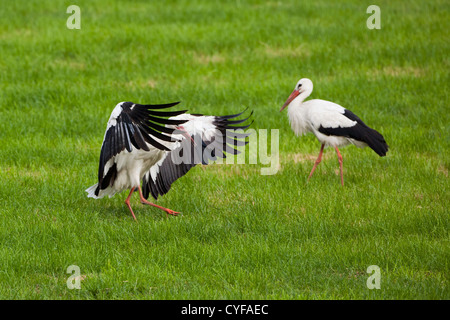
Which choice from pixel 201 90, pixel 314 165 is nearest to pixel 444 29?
pixel 201 90

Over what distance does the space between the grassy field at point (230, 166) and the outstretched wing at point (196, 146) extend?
1.08ft

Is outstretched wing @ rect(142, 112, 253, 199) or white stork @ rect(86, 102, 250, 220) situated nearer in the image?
white stork @ rect(86, 102, 250, 220)

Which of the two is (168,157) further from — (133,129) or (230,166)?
(230,166)

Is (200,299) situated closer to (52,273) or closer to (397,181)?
(52,273)

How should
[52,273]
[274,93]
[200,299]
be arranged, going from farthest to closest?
[274,93] < [52,273] < [200,299]

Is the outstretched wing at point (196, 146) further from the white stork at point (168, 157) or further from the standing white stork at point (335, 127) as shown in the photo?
the standing white stork at point (335, 127)

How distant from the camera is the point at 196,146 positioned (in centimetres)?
695

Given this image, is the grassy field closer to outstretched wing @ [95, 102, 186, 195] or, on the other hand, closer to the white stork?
the white stork

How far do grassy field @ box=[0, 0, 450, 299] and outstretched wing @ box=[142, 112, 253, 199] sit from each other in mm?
329

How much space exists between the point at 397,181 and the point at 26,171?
4322 millimetres

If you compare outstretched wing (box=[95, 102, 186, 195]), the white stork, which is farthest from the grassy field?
outstretched wing (box=[95, 102, 186, 195])

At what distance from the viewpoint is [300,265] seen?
5.53m

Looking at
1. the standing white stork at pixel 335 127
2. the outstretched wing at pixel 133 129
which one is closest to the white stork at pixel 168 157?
the outstretched wing at pixel 133 129

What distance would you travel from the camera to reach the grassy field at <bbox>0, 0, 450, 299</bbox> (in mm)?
5422
